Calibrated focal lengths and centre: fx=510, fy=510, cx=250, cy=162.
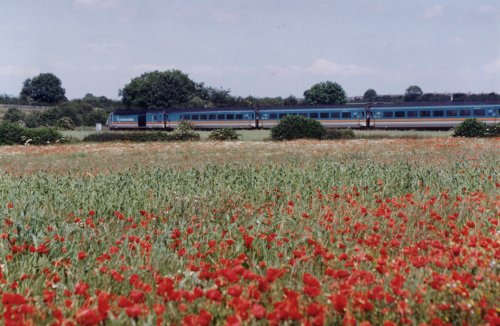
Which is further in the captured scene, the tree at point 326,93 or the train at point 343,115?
the tree at point 326,93

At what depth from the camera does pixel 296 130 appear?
33406 millimetres

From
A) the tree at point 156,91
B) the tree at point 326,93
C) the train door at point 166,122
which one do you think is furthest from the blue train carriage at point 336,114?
the tree at point 156,91

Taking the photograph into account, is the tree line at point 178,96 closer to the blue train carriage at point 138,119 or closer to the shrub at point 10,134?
the blue train carriage at point 138,119

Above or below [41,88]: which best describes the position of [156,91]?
below

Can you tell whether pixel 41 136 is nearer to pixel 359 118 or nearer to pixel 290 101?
pixel 359 118

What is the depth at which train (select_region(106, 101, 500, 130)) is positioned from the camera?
41.4 meters

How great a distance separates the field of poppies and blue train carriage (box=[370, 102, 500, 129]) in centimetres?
3359

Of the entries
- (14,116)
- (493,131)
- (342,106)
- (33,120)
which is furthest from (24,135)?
(14,116)

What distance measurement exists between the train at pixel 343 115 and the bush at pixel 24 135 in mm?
21148

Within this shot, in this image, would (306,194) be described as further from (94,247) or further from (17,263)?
(17,263)

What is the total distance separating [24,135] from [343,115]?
26753 millimetres

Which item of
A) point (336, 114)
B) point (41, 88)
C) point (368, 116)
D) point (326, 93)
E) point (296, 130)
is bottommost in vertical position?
point (296, 130)

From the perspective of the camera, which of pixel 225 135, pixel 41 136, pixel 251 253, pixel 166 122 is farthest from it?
pixel 166 122

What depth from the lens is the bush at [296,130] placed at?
33312 millimetres
